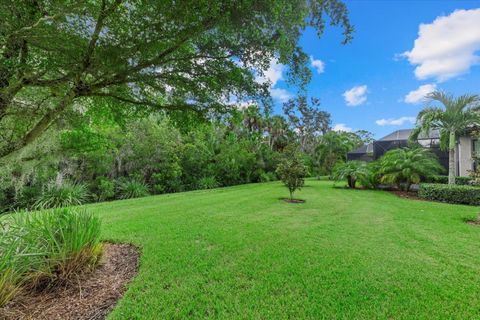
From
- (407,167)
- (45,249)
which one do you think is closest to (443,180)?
(407,167)

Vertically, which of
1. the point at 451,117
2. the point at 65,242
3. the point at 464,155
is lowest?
the point at 65,242

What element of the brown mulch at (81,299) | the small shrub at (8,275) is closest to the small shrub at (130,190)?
the brown mulch at (81,299)

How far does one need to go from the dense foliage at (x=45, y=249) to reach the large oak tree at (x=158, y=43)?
149 cm

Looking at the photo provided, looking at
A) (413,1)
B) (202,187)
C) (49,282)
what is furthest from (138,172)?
(413,1)

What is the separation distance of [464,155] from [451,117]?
5.77 metres

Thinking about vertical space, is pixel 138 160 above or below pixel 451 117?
below

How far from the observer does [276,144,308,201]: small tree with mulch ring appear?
29.0ft

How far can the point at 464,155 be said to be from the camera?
45.1ft

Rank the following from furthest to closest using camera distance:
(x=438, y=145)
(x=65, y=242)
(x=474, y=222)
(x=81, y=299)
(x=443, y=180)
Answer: (x=438, y=145)
(x=443, y=180)
(x=474, y=222)
(x=65, y=242)
(x=81, y=299)

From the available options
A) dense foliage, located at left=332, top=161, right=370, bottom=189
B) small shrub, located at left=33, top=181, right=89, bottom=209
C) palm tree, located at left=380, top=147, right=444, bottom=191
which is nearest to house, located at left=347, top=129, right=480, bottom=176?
palm tree, located at left=380, top=147, right=444, bottom=191

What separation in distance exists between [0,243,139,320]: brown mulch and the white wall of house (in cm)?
1892

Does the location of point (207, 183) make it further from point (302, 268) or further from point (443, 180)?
point (443, 180)

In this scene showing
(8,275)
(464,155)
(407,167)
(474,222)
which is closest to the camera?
(8,275)

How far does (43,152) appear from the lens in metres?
9.48
